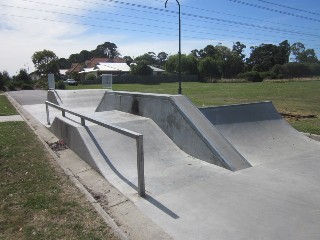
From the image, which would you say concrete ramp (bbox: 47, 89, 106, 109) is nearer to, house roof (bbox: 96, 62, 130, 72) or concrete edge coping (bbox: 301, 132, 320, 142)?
concrete edge coping (bbox: 301, 132, 320, 142)

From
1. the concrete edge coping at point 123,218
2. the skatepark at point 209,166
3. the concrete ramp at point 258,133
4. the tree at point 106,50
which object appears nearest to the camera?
the concrete edge coping at point 123,218

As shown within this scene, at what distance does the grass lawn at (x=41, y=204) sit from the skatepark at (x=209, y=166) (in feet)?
2.28

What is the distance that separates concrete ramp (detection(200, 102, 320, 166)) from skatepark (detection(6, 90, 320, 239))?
0.09 ft

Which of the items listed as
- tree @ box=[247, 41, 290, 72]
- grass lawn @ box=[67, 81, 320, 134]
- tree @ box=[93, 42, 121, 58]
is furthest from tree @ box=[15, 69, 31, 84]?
tree @ box=[93, 42, 121, 58]

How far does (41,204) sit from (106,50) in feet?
506

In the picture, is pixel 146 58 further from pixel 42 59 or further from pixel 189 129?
pixel 189 129

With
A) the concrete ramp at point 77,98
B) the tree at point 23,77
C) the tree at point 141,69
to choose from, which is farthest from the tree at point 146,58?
the concrete ramp at point 77,98

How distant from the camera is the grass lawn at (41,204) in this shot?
11.7ft

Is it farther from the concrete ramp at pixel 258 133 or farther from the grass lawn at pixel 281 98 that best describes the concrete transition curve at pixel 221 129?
the grass lawn at pixel 281 98

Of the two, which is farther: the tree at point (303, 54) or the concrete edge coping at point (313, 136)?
the tree at point (303, 54)

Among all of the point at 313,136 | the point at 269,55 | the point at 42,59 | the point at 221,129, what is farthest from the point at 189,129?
the point at 269,55

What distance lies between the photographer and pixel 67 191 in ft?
15.7

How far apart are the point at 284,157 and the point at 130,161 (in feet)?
10.8

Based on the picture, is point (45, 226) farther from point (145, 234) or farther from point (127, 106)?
point (127, 106)
